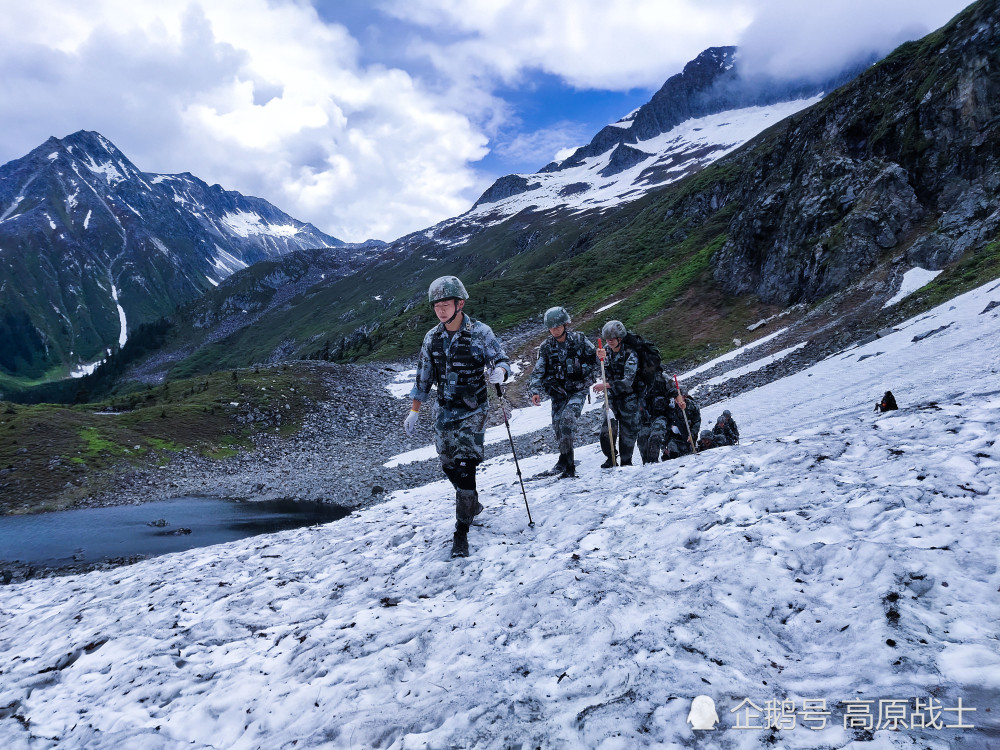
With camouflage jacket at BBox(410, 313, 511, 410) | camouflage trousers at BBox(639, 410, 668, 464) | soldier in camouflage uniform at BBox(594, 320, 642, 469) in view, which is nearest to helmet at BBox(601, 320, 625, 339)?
soldier in camouflage uniform at BBox(594, 320, 642, 469)

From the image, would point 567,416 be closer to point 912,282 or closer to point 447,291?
point 447,291

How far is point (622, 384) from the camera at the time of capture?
11422 mm

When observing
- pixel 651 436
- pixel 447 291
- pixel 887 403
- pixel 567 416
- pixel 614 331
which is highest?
pixel 447 291

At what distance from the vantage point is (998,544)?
443cm

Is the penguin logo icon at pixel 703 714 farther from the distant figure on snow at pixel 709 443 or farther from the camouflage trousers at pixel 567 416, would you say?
the distant figure on snow at pixel 709 443

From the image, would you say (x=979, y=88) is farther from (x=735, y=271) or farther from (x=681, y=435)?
(x=681, y=435)

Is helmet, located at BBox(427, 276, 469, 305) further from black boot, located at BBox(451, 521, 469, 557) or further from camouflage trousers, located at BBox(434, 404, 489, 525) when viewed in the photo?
black boot, located at BBox(451, 521, 469, 557)

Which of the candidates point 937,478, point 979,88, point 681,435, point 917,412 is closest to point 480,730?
point 937,478

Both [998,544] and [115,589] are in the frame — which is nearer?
[998,544]

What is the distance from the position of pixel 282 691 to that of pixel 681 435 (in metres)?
11.2

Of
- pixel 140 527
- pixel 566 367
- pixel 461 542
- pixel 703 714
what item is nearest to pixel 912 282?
pixel 566 367

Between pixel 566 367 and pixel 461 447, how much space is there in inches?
151

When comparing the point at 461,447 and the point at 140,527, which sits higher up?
the point at 461,447

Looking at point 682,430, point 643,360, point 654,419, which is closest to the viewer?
point 643,360
